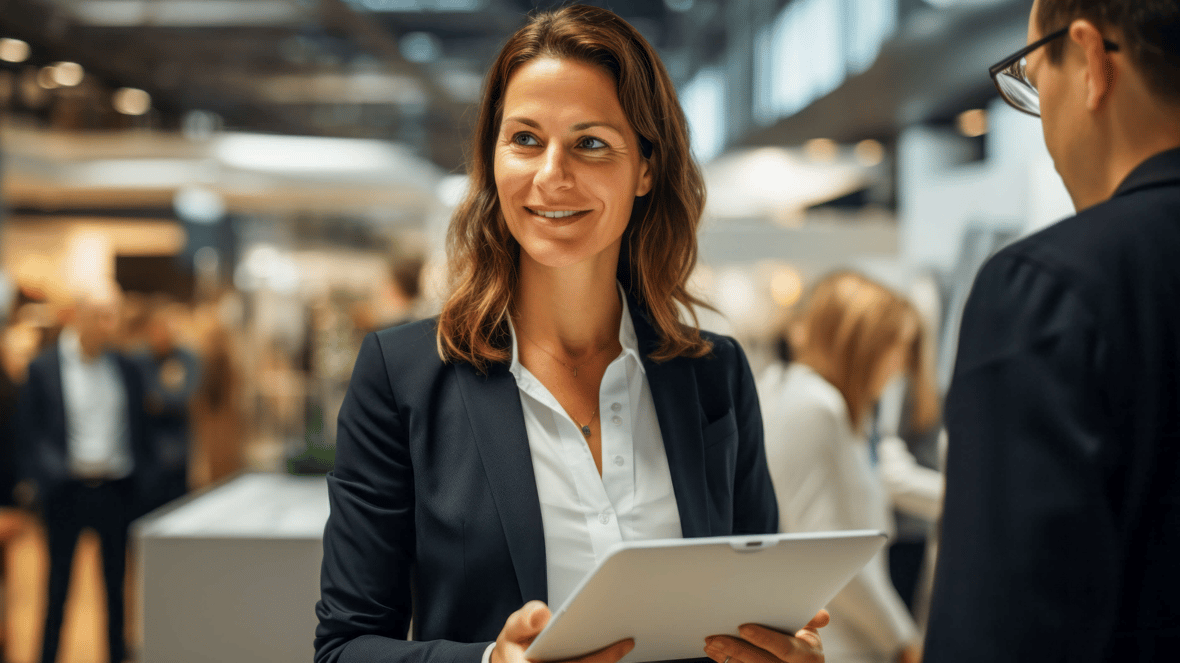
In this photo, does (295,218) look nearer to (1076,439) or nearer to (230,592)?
(230,592)

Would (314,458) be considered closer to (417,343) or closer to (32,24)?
(417,343)

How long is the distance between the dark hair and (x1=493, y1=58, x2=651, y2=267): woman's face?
0.67 metres

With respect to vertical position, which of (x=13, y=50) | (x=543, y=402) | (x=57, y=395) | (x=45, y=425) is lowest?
(x=45, y=425)

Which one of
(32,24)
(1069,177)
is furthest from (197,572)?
(32,24)

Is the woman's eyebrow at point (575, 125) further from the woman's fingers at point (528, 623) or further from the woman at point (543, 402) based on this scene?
the woman's fingers at point (528, 623)

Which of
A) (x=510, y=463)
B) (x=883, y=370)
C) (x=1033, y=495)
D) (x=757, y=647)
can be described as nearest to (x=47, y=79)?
(x=883, y=370)

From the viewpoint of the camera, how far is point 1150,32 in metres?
0.83

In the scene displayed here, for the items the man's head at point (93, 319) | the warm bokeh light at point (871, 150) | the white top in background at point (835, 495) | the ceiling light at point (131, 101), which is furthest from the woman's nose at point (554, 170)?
the ceiling light at point (131, 101)

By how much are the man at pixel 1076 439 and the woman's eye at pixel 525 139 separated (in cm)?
73

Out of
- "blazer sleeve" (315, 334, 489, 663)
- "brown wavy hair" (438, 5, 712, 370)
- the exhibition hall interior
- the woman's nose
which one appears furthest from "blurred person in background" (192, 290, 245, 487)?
the woman's nose

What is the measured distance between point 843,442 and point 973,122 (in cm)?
613

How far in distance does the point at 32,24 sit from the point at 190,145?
3.50 m

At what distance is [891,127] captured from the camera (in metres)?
9.38

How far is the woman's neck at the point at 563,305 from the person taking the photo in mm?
1472
